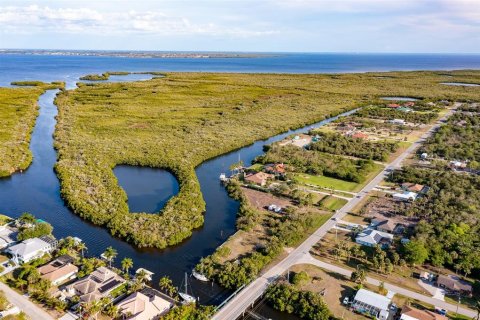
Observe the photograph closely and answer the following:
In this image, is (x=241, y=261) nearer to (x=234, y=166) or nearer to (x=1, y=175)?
(x=234, y=166)

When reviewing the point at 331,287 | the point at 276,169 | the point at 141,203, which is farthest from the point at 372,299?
the point at 276,169

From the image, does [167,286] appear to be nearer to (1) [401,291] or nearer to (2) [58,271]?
(2) [58,271]

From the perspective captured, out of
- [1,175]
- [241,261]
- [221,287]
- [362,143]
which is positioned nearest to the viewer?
[221,287]

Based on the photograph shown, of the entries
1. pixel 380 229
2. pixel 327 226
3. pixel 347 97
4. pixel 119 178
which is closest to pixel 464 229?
pixel 380 229

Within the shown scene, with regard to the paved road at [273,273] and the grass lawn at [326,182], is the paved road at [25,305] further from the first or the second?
the grass lawn at [326,182]

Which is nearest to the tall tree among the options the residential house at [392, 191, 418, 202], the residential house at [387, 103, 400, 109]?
the residential house at [392, 191, 418, 202]

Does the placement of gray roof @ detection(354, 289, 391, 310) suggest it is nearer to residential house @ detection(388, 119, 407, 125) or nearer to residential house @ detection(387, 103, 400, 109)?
residential house @ detection(388, 119, 407, 125)
